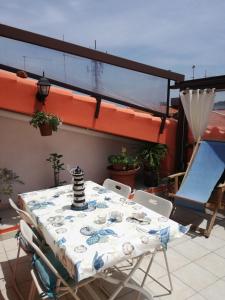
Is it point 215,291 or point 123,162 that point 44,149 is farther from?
point 215,291

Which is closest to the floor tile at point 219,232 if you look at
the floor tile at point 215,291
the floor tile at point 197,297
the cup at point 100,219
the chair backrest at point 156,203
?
the floor tile at point 215,291

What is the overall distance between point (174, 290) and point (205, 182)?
77.8 inches

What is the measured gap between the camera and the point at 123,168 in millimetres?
4977

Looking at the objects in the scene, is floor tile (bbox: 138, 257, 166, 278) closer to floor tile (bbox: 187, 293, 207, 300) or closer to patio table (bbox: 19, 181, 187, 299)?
floor tile (bbox: 187, 293, 207, 300)

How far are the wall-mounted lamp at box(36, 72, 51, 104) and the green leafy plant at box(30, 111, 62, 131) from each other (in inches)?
8.6

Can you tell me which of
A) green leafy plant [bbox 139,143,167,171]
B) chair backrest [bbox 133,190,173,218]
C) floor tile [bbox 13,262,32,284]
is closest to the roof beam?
green leafy plant [bbox 139,143,167,171]

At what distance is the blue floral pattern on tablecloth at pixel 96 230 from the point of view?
1.70 metres

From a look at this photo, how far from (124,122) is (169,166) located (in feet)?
5.26

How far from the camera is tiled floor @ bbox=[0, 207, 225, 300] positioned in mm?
2502

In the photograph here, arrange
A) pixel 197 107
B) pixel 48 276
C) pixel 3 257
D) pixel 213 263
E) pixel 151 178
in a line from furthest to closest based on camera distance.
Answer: pixel 151 178, pixel 197 107, pixel 3 257, pixel 213 263, pixel 48 276

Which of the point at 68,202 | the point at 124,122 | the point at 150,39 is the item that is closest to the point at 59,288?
the point at 68,202

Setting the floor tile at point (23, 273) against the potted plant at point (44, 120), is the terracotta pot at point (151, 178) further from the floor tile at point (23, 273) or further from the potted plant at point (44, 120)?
the floor tile at point (23, 273)

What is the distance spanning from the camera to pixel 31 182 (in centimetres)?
475

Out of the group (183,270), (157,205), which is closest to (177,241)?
(183,270)
